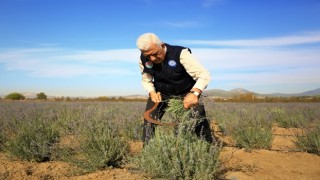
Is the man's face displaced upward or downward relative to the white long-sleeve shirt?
upward

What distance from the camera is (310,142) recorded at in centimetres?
546

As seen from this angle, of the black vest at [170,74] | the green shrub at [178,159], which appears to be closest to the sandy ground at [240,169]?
the green shrub at [178,159]

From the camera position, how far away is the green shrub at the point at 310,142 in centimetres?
530

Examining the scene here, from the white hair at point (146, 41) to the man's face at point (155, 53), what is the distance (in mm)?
40

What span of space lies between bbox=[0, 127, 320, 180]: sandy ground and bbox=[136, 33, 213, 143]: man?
48cm

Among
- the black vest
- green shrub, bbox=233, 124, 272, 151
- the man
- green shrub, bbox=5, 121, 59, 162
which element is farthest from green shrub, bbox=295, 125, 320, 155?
green shrub, bbox=5, 121, 59, 162

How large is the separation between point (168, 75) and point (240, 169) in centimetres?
130

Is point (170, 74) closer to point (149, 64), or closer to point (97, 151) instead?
point (149, 64)

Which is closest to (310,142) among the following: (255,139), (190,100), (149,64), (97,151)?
(255,139)

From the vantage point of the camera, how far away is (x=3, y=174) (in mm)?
3973

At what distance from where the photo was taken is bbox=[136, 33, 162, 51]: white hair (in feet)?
12.2

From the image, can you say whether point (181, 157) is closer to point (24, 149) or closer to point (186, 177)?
point (186, 177)

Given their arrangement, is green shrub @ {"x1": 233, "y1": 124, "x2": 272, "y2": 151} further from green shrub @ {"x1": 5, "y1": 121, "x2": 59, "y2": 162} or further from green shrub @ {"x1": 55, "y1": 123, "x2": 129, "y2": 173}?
green shrub @ {"x1": 5, "y1": 121, "x2": 59, "y2": 162}

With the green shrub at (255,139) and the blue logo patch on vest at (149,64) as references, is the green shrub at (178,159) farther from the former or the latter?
the green shrub at (255,139)
